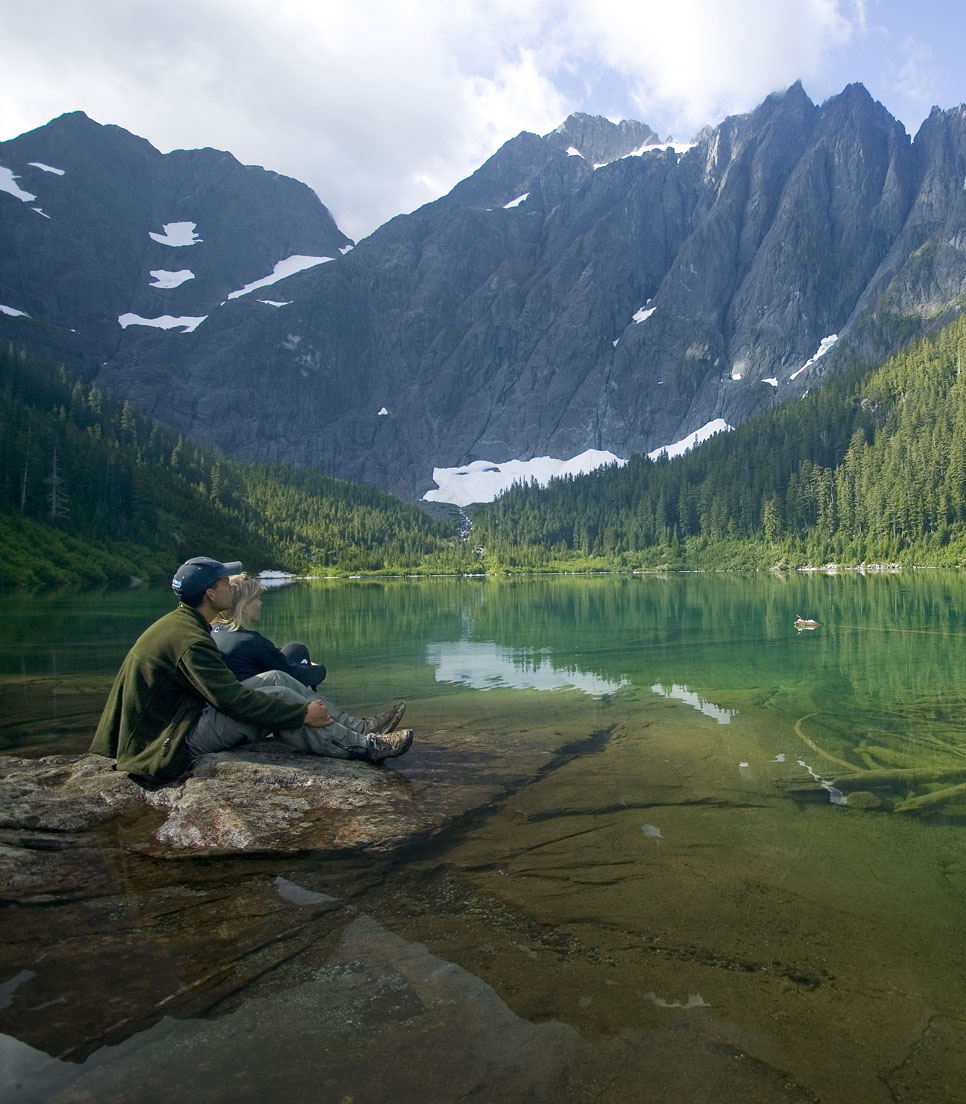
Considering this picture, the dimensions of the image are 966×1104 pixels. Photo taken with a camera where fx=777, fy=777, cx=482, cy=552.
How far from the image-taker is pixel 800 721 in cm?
1417

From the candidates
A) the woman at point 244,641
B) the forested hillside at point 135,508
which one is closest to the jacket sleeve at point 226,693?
the woman at point 244,641

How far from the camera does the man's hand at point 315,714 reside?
871 centimetres

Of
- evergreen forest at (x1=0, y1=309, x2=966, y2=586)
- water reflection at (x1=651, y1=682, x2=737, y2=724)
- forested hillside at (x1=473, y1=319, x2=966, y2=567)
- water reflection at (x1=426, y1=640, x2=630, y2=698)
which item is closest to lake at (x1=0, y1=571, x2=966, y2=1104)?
water reflection at (x1=651, y1=682, x2=737, y2=724)

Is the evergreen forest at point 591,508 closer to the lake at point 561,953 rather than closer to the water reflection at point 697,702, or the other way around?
the water reflection at point 697,702

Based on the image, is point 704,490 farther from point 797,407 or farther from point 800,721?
point 800,721

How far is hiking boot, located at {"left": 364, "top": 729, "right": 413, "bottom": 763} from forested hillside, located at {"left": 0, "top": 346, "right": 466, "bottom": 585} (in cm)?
6992

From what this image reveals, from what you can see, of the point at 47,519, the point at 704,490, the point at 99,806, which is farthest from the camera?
the point at 704,490

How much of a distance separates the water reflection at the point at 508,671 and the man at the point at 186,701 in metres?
9.84

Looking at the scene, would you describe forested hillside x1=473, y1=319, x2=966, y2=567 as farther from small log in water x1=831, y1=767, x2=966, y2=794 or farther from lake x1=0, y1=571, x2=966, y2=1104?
lake x1=0, y1=571, x2=966, y2=1104

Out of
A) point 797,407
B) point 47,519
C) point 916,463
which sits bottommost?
point 47,519

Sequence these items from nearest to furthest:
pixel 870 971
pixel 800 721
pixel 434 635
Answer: pixel 870 971, pixel 800 721, pixel 434 635

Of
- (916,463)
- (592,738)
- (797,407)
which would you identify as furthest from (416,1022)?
(797,407)

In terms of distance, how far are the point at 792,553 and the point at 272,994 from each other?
135247 mm

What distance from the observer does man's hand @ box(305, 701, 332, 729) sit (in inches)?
343
